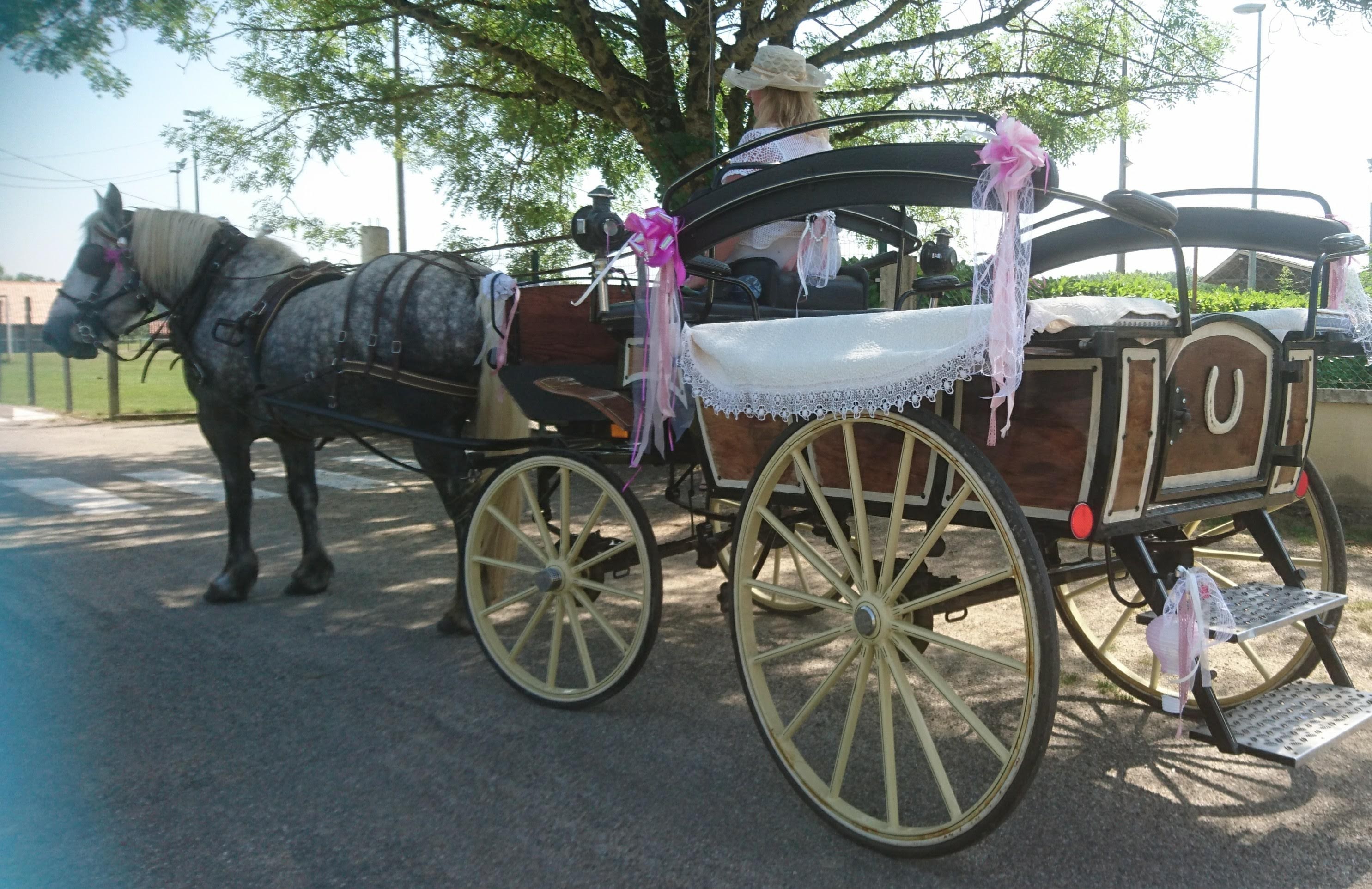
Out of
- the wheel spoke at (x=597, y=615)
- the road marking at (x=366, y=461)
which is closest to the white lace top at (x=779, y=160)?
the wheel spoke at (x=597, y=615)

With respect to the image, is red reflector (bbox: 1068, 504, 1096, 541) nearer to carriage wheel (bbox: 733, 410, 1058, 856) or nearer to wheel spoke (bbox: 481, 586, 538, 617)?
carriage wheel (bbox: 733, 410, 1058, 856)

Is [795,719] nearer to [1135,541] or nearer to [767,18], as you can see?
[1135,541]

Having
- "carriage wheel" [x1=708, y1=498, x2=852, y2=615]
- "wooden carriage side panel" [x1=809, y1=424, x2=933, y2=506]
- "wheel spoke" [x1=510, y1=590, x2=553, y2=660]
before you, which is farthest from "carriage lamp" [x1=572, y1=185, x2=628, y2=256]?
"wheel spoke" [x1=510, y1=590, x2=553, y2=660]

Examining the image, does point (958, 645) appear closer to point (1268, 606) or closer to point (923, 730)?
point (923, 730)

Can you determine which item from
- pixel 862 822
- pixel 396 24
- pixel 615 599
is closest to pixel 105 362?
pixel 396 24

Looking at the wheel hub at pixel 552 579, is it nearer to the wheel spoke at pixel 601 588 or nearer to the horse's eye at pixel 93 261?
the wheel spoke at pixel 601 588

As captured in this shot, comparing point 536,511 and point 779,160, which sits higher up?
point 779,160

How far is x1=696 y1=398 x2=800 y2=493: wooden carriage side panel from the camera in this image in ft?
10.1

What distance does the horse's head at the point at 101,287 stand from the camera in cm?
534

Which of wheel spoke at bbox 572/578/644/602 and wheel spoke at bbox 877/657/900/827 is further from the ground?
wheel spoke at bbox 572/578/644/602

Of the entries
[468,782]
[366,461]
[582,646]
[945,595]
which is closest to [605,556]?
[582,646]

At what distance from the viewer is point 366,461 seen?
1162cm

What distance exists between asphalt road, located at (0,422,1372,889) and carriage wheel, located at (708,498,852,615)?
0.29 metres

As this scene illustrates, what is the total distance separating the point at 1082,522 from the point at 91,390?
69.4ft
